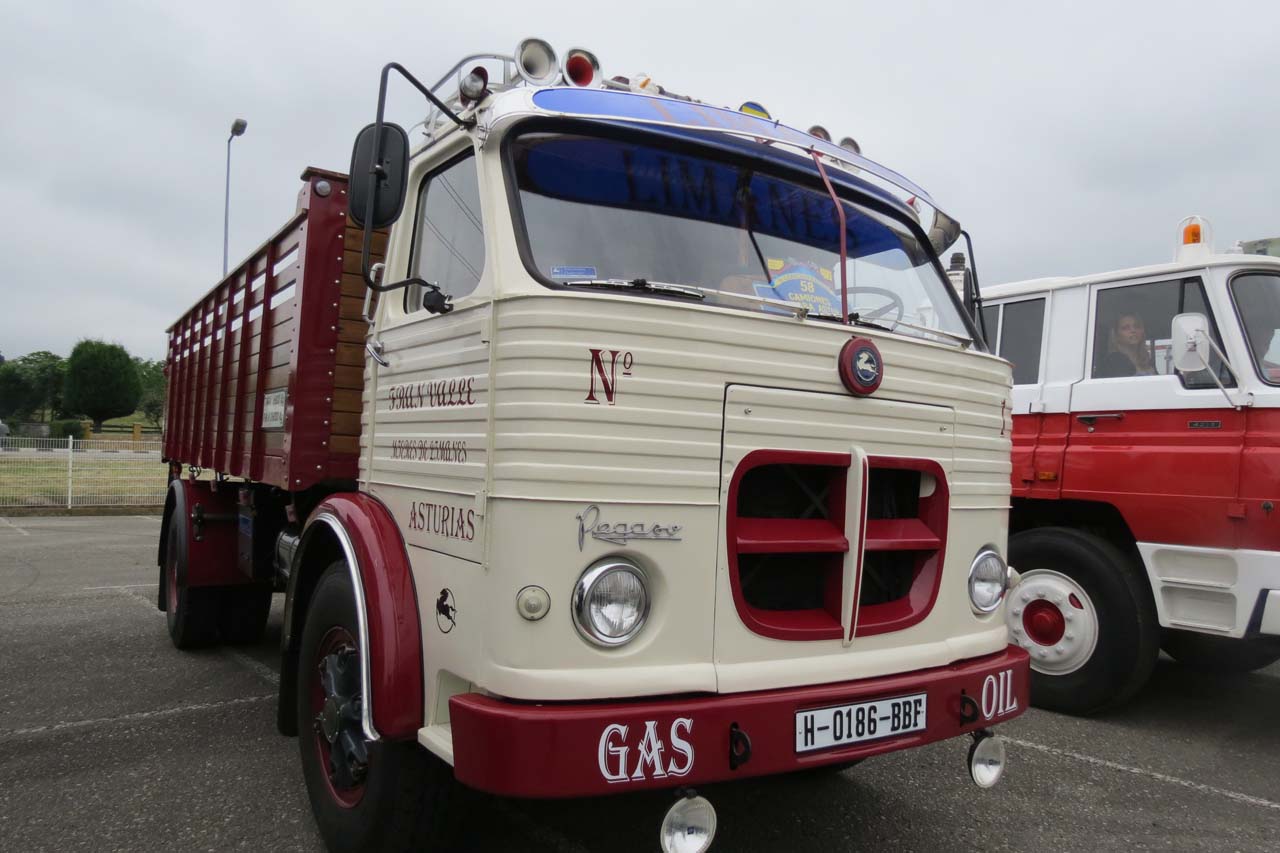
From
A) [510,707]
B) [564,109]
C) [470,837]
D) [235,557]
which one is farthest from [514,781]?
[235,557]

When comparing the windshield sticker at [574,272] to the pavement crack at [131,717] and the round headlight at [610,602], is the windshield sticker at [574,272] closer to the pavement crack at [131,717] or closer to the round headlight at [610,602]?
the round headlight at [610,602]

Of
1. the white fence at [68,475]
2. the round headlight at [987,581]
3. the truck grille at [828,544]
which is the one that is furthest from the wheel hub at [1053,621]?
the white fence at [68,475]

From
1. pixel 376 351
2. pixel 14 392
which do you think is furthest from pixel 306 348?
pixel 14 392

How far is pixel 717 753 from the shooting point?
225 centimetres

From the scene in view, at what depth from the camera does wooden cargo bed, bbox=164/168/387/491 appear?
3.67m

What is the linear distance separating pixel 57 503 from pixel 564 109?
17.7m

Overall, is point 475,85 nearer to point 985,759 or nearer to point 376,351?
point 376,351

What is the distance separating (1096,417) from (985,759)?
2648 millimetres

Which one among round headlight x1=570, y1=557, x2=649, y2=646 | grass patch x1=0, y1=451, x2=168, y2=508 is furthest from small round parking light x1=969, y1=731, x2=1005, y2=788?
grass patch x1=0, y1=451, x2=168, y2=508

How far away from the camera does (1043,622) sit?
16.1 ft

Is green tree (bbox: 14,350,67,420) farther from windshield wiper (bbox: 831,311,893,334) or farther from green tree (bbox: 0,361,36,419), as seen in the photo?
windshield wiper (bbox: 831,311,893,334)

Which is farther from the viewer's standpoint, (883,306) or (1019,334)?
(1019,334)

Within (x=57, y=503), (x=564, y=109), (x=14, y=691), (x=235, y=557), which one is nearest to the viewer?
(x=564, y=109)

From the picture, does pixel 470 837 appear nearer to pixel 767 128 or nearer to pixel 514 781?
pixel 514 781
